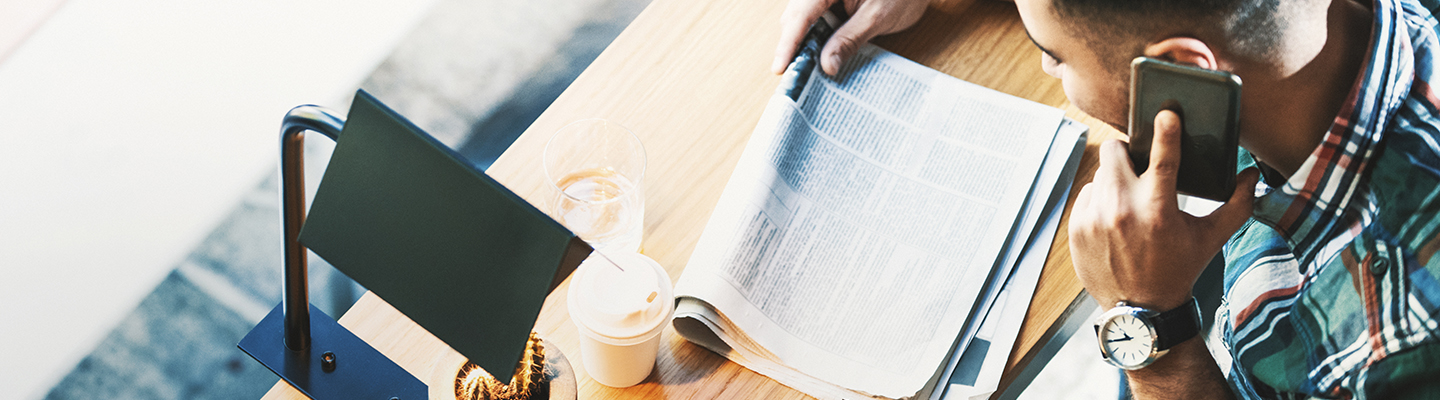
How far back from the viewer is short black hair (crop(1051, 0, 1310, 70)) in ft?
2.65

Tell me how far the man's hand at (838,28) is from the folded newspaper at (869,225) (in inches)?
0.7

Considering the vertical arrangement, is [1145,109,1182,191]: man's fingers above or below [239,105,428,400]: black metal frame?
above

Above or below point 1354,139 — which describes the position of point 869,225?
below

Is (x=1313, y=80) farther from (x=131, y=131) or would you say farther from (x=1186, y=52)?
(x=131, y=131)

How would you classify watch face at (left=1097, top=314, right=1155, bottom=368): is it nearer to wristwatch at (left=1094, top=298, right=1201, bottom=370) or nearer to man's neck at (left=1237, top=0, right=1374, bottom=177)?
wristwatch at (left=1094, top=298, right=1201, bottom=370)

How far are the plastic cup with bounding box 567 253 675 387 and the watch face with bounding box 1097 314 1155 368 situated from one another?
0.46m

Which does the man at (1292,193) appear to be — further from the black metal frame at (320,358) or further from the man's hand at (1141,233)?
the black metal frame at (320,358)

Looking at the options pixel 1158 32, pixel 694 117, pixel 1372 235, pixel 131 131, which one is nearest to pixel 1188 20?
pixel 1158 32

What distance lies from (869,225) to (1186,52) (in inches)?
13.0

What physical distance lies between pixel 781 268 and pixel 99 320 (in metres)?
1.52

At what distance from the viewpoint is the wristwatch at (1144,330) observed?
0.95 m

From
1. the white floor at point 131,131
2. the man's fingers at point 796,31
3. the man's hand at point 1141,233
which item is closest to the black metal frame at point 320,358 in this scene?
the man's fingers at point 796,31

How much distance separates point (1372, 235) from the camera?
0.86 metres

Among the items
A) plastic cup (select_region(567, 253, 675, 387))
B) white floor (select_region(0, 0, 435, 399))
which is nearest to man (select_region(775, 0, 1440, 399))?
plastic cup (select_region(567, 253, 675, 387))
